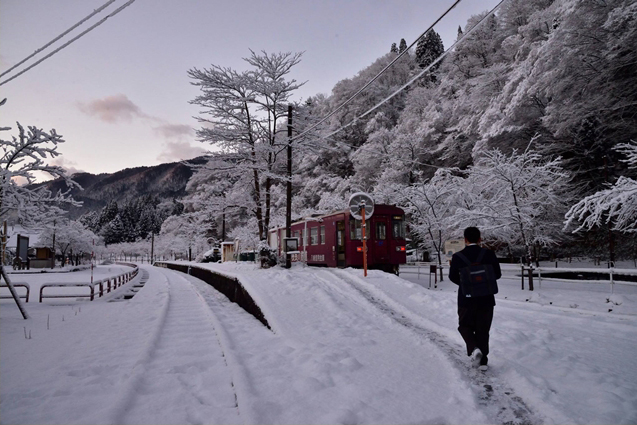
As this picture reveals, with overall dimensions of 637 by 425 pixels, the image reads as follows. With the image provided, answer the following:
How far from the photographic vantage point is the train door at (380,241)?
675 inches

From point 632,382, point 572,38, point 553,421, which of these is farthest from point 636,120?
point 553,421

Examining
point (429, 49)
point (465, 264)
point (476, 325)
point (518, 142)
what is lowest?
point (476, 325)

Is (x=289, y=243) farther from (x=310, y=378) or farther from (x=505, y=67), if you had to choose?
(x=505, y=67)

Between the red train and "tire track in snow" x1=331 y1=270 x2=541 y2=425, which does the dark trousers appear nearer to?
"tire track in snow" x1=331 y1=270 x2=541 y2=425

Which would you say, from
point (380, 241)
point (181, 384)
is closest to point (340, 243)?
point (380, 241)

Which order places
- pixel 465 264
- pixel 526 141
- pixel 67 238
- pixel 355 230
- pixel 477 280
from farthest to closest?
pixel 67 238, pixel 526 141, pixel 355 230, pixel 465 264, pixel 477 280

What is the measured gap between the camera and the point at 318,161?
166 feet

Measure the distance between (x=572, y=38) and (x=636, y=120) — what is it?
4.88 m

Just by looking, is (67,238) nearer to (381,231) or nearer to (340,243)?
(340,243)

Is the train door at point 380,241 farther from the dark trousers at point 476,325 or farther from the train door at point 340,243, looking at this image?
the dark trousers at point 476,325

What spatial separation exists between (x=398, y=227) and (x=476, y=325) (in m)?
13.0

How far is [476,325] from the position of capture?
491 cm

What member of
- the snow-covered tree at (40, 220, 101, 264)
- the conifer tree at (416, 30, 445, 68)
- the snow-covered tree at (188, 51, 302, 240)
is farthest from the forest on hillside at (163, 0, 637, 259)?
the snow-covered tree at (40, 220, 101, 264)

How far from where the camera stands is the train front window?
17.7 metres
